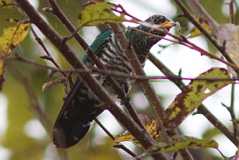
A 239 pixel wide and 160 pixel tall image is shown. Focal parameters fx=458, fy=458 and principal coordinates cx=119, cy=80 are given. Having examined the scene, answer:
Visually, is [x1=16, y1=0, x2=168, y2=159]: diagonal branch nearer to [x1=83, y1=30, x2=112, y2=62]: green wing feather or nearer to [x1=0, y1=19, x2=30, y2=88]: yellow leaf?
[x1=0, y1=19, x2=30, y2=88]: yellow leaf

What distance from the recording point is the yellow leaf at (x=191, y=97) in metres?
1.45

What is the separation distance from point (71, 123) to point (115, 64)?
20.0 inches

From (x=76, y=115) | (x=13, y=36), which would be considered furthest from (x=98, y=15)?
(x=76, y=115)

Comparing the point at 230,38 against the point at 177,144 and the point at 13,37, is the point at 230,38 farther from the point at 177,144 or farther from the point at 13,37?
the point at 13,37

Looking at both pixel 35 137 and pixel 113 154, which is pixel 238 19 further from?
pixel 35 137

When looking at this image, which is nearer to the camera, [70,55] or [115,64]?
[70,55]

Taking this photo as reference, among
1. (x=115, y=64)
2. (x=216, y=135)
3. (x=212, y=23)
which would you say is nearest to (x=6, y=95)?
(x=115, y=64)

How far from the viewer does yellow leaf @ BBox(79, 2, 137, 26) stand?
57.0 inches

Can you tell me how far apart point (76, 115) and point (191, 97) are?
5.54 feet

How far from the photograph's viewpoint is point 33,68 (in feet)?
10.5

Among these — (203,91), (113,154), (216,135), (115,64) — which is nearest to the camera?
(203,91)

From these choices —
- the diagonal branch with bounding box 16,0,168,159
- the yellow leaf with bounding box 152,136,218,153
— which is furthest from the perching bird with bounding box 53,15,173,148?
the yellow leaf with bounding box 152,136,218,153

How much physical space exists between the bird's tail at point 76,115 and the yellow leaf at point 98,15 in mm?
1342

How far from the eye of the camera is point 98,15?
4.83ft
